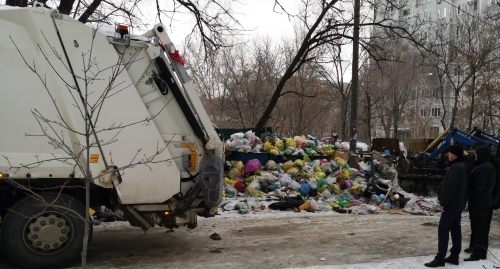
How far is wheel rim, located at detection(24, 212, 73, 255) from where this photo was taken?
16.9 feet

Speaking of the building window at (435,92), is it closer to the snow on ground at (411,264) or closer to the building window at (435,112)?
the building window at (435,112)

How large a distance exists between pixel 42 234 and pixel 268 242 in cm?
336

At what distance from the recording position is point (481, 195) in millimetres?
6285

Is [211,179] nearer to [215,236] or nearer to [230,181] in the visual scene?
[215,236]

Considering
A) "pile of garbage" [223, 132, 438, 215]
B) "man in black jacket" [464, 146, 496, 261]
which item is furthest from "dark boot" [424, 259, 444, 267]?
"pile of garbage" [223, 132, 438, 215]

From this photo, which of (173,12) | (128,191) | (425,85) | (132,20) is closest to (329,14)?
(173,12)

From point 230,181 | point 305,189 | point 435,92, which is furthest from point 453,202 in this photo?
point 435,92

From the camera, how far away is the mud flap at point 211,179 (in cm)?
587

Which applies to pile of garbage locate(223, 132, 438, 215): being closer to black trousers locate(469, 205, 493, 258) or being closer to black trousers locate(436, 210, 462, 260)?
black trousers locate(469, 205, 493, 258)

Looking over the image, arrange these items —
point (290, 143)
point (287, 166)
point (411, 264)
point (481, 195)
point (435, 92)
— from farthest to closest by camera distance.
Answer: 1. point (435, 92)
2. point (290, 143)
3. point (287, 166)
4. point (481, 195)
5. point (411, 264)

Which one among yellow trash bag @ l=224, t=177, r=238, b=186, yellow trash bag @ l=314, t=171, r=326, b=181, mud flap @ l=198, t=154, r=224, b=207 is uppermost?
mud flap @ l=198, t=154, r=224, b=207

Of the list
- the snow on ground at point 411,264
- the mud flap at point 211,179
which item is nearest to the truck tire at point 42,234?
the mud flap at point 211,179

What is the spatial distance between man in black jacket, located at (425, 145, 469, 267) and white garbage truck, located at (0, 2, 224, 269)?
294cm

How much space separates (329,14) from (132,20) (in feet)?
27.7
